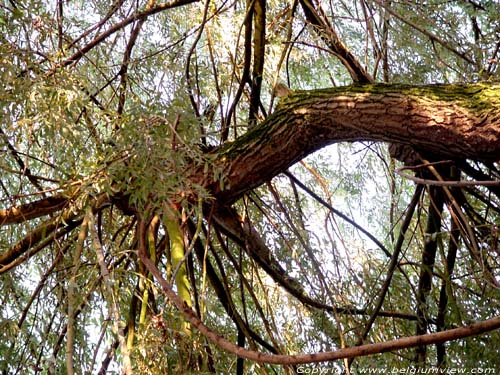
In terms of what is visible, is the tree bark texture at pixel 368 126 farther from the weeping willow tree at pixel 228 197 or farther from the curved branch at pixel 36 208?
the curved branch at pixel 36 208

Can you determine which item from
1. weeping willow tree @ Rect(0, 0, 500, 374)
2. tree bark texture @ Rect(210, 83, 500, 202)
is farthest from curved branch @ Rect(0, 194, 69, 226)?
tree bark texture @ Rect(210, 83, 500, 202)

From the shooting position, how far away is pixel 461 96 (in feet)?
4.56

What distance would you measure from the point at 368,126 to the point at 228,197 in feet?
1.10

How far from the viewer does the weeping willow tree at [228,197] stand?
1.32m

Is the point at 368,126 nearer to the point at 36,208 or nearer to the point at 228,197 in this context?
the point at 228,197

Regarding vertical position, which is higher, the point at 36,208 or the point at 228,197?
the point at 228,197

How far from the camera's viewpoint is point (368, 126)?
4.79 feet

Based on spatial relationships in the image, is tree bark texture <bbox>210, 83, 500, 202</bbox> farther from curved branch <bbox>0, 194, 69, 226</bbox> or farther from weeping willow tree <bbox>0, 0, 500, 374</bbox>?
curved branch <bbox>0, 194, 69, 226</bbox>

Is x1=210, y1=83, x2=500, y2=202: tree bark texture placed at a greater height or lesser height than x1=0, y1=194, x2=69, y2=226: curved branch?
greater

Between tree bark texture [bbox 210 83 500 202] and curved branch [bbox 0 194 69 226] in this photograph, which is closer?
tree bark texture [bbox 210 83 500 202]

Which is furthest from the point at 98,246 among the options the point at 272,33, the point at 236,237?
the point at 272,33

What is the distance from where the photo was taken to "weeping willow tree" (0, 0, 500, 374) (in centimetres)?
132

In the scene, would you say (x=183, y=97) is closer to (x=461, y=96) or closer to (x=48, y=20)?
(x=48, y=20)

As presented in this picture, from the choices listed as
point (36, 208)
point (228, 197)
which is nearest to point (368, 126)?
point (228, 197)
